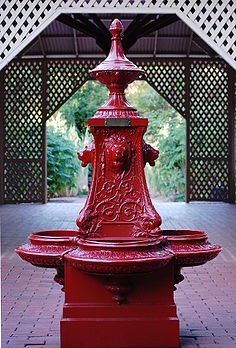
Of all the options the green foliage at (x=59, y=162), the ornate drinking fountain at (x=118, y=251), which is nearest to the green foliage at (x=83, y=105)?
the green foliage at (x=59, y=162)

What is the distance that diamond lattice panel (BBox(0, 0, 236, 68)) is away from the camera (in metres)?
7.36

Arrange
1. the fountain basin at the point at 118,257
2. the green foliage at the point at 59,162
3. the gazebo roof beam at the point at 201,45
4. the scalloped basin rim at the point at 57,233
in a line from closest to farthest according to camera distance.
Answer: the fountain basin at the point at 118,257 → the scalloped basin rim at the point at 57,233 → the gazebo roof beam at the point at 201,45 → the green foliage at the point at 59,162

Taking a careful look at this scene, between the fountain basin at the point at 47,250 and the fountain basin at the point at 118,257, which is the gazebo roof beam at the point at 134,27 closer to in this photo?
the fountain basin at the point at 47,250

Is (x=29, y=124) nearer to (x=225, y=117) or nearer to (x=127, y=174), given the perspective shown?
(x=225, y=117)

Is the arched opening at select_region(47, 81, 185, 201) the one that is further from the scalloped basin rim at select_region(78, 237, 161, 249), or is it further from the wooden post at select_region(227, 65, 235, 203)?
the scalloped basin rim at select_region(78, 237, 161, 249)

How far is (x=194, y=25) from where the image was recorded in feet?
24.2

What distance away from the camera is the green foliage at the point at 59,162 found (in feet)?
55.2

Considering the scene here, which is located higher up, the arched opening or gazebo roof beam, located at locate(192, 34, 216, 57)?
gazebo roof beam, located at locate(192, 34, 216, 57)

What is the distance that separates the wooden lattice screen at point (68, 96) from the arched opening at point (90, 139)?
2.49 m

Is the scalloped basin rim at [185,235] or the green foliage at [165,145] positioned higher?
the green foliage at [165,145]

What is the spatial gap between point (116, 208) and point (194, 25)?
3.85 meters

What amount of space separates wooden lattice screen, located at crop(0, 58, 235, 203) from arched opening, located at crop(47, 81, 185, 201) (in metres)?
2.49

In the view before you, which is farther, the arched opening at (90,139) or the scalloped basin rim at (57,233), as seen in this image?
the arched opening at (90,139)

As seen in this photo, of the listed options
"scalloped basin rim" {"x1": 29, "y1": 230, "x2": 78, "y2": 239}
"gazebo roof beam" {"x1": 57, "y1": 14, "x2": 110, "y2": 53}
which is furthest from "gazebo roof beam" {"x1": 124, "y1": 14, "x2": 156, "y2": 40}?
"scalloped basin rim" {"x1": 29, "y1": 230, "x2": 78, "y2": 239}
